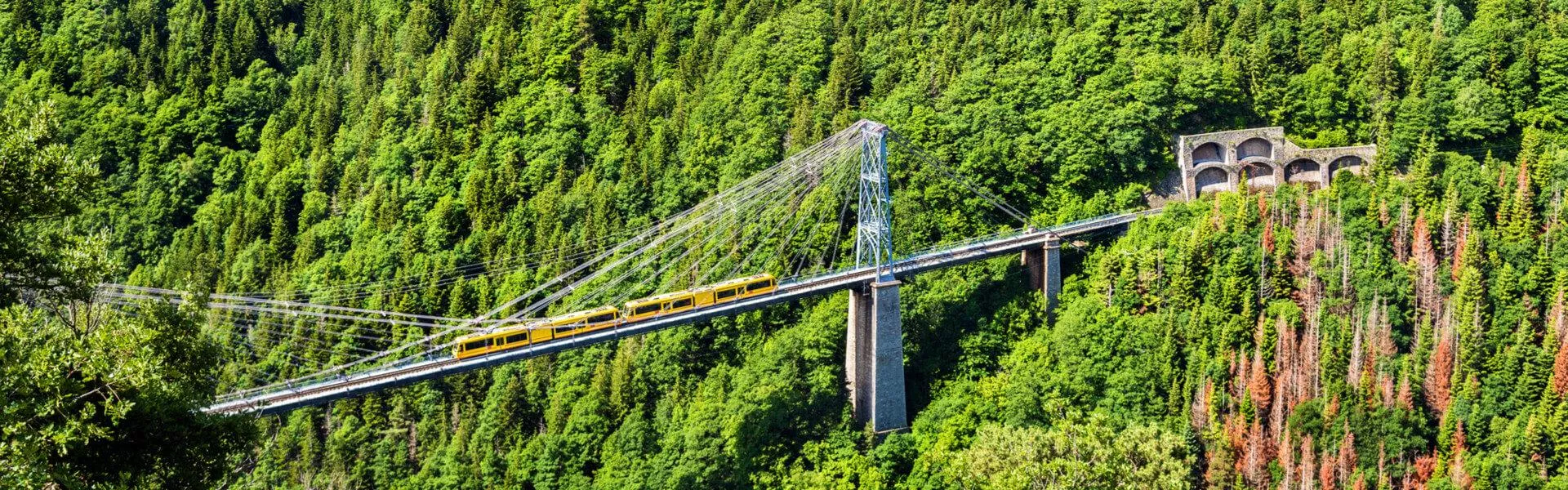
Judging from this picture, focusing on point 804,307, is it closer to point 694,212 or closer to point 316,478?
point 694,212

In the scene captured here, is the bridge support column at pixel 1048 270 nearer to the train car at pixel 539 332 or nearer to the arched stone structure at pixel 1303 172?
the arched stone structure at pixel 1303 172

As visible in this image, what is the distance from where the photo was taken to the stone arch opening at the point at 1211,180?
211 feet

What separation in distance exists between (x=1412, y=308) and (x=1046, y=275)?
466 inches

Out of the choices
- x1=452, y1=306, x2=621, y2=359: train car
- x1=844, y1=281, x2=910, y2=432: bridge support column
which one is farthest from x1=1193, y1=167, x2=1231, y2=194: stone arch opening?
x1=452, y1=306, x2=621, y2=359: train car

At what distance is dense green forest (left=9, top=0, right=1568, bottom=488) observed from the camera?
53250 mm

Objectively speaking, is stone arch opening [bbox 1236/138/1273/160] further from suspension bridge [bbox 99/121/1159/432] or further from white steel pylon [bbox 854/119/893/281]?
white steel pylon [bbox 854/119/893/281]

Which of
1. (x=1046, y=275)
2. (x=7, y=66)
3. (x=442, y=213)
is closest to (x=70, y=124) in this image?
(x=7, y=66)

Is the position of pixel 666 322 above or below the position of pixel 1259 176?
below

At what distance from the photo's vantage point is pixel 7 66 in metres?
106

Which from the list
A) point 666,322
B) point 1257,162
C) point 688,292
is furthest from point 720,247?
point 1257,162

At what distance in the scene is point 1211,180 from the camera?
64.5 m

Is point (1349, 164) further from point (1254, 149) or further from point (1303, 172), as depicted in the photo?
point (1254, 149)

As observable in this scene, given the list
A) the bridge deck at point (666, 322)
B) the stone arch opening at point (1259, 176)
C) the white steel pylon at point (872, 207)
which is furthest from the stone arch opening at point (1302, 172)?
the white steel pylon at point (872, 207)

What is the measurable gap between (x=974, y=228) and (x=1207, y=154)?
838cm
